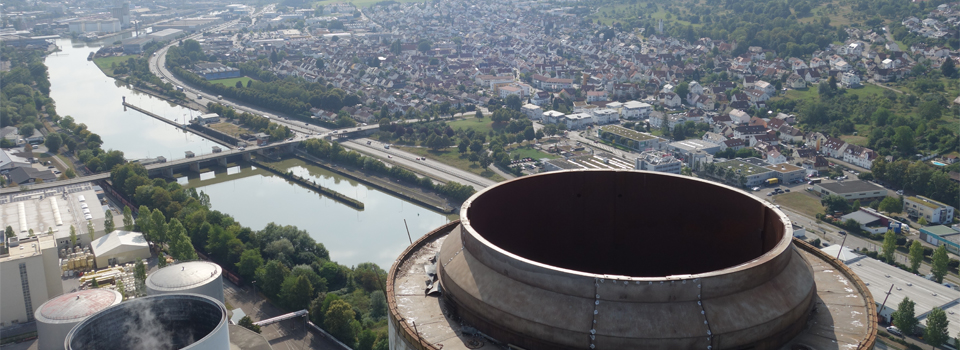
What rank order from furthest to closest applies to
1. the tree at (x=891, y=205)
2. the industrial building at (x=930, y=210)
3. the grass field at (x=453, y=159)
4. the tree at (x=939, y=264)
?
the grass field at (x=453, y=159)
the tree at (x=891, y=205)
the industrial building at (x=930, y=210)
the tree at (x=939, y=264)

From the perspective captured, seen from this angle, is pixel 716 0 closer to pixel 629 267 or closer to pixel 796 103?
pixel 796 103

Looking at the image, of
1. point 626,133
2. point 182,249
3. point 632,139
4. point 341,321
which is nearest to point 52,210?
point 182,249

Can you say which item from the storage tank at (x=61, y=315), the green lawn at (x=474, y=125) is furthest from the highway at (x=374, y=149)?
the storage tank at (x=61, y=315)

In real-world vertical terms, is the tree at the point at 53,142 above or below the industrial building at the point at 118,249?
below

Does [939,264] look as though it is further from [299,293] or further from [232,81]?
[232,81]

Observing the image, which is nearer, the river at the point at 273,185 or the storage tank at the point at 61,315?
the storage tank at the point at 61,315

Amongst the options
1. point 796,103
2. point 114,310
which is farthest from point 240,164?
point 796,103

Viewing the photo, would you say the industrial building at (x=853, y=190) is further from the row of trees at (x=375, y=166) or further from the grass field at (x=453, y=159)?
the row of trees at (x=375, y=166)

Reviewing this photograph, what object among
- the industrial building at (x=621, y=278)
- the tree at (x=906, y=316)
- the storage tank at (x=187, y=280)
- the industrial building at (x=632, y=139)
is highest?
the industrial building at (x=621, y=278)
